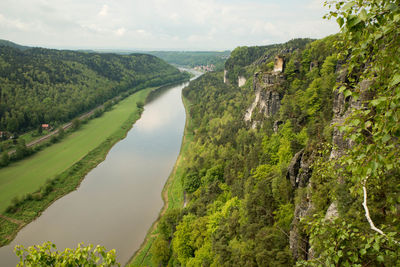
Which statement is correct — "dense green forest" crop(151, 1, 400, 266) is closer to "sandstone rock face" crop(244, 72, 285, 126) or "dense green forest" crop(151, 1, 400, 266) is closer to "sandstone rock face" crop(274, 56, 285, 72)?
"sandstone rock face" crop(244, 72, 285, 126)

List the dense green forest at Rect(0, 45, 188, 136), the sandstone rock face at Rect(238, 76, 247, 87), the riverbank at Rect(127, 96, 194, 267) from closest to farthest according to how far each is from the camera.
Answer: the riverbank at Rect(127, 96, 194, 267) → the dense green forest at Rect(0, 45, 188, 136) → the sandstone rock face at Rect(238, 76, 247, 87)

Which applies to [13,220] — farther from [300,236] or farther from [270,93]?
[270,93]

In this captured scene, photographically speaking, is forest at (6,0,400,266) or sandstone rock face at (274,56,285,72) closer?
forest at (6,0,400,266)

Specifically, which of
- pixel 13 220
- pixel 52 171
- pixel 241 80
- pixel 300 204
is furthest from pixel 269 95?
pixel 241 80

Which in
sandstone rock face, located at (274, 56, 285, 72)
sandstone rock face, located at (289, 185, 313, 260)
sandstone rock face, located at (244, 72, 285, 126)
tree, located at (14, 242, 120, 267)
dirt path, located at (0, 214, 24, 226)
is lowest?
dirt path, located at (0, 214, 24, 226)

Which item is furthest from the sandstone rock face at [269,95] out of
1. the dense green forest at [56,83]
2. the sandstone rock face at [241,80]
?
the dense green forest at [56,83]

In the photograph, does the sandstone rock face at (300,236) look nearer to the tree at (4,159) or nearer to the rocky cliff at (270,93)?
the rocky cliff at (270,93)

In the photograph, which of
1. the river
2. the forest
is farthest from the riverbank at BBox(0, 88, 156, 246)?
the forest
